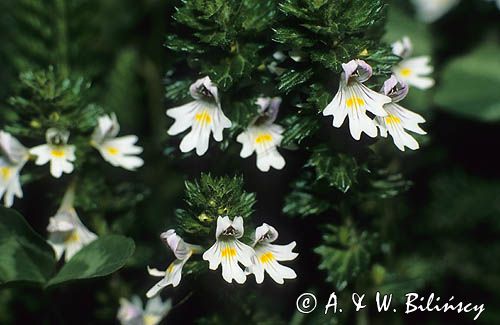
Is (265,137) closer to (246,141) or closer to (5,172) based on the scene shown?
(246,141)

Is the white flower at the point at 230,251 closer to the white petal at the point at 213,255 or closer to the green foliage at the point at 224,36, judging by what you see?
the white petal at the point at 213,255

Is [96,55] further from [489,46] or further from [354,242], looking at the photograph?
[489,46]

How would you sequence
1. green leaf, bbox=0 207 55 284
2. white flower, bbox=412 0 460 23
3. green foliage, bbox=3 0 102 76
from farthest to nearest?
white flower, bbox=412 0 460 23
green foliage, bbox=3 0 102 76
green leaf, bbox=0 207 55 284

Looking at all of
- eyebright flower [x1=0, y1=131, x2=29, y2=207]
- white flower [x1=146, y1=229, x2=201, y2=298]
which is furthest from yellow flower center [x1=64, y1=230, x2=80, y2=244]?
white flower [x1=146, y1=229, x2=201, y2=298]

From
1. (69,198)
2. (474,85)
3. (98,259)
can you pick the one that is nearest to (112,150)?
(69,198)

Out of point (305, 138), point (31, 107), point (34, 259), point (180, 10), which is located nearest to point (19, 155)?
point (31, 107)

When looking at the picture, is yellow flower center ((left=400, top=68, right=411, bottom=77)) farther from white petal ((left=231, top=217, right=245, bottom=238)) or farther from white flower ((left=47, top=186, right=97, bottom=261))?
white flower ((left=47, top=186, right=97, bottom=261))
